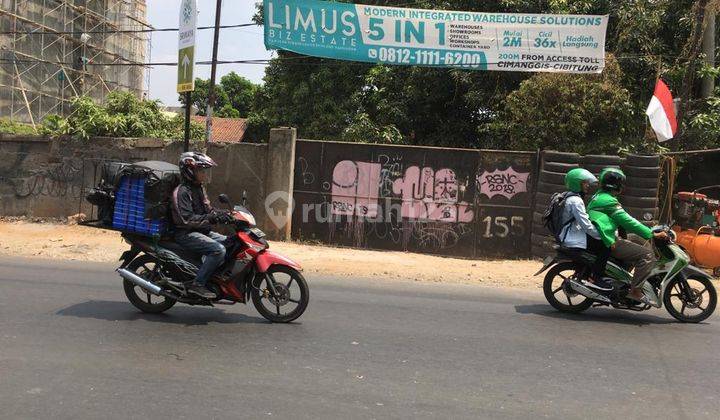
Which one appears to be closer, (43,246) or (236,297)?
(236,297)

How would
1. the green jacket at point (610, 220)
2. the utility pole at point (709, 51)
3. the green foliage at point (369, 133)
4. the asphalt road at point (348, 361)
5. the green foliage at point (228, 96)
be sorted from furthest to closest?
the green foliage at point (228, 96)
the green foliage at point (369, 133)
the utility pole at point (709, 51)
the green jacket at point (610, 220)
the asphalt road at point (348, 361)

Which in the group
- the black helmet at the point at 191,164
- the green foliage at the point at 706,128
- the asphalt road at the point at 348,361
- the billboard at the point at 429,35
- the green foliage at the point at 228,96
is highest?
the green foliage at the point at 228,96

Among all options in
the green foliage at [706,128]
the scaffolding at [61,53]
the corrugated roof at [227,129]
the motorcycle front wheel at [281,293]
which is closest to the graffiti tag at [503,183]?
the green foliage at [706,128]

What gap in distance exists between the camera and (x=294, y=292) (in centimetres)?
615

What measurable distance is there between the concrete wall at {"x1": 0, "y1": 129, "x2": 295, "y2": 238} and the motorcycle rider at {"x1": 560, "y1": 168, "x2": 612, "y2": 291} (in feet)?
22.3

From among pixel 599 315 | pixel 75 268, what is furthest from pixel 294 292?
pixel 75 268

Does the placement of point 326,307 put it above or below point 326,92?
below

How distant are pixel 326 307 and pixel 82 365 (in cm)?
297

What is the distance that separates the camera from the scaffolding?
26.8 metres

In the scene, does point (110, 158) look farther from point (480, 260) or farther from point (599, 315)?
point (599, 315)

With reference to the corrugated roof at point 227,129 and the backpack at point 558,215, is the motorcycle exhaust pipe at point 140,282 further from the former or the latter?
the corrugated roof at point 227,129

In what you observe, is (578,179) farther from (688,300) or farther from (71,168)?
(71,168)

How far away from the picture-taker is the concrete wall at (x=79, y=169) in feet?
41.3

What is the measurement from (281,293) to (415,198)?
20.0 feet
